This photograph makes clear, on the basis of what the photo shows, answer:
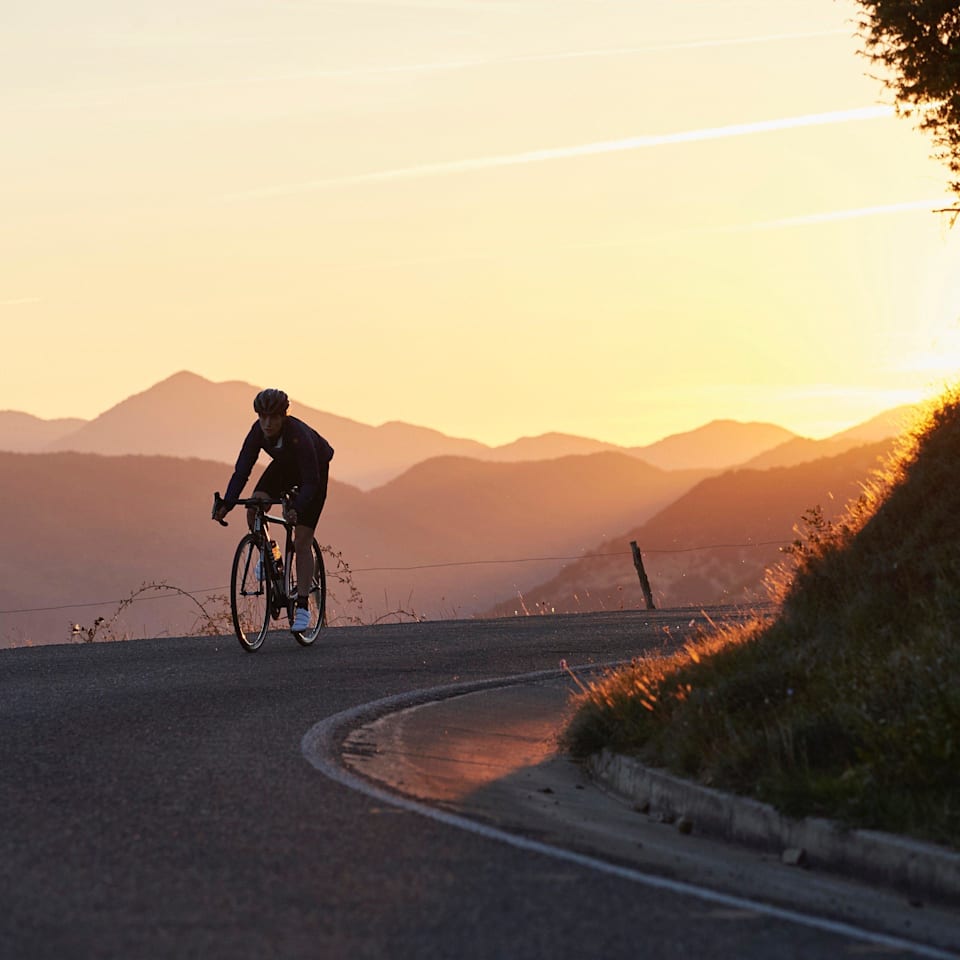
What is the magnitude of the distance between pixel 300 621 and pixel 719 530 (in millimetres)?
145455

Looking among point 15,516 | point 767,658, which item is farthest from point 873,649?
point 15,516

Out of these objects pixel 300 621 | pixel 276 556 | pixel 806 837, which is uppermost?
pixel 276 556

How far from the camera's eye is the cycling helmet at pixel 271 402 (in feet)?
45.3

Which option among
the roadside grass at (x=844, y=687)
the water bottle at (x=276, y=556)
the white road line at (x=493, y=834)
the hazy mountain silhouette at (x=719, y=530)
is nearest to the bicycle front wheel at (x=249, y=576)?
the water bottle at (x=276, y=556)

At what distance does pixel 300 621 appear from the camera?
48.7 ft

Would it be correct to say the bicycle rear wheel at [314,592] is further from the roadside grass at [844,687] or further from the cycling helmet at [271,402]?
the roadside grass at [844,687]

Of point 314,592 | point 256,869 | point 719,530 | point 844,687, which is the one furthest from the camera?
point 719,530

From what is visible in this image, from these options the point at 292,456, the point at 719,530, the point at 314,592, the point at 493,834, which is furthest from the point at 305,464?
the point at 719,530

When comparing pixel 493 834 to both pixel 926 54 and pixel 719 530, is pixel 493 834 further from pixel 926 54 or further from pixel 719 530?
pixel 719 530

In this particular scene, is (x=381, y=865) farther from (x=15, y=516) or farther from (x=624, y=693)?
(x=15, y=516)

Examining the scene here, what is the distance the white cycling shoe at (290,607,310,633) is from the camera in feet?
48.6

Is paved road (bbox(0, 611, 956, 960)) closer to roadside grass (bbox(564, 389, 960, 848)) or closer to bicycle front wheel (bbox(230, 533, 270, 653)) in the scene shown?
roadside grass (bbox(564, 389, 960, 848))

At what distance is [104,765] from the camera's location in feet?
28.8

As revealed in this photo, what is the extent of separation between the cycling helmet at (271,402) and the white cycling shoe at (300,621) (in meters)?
2.05
